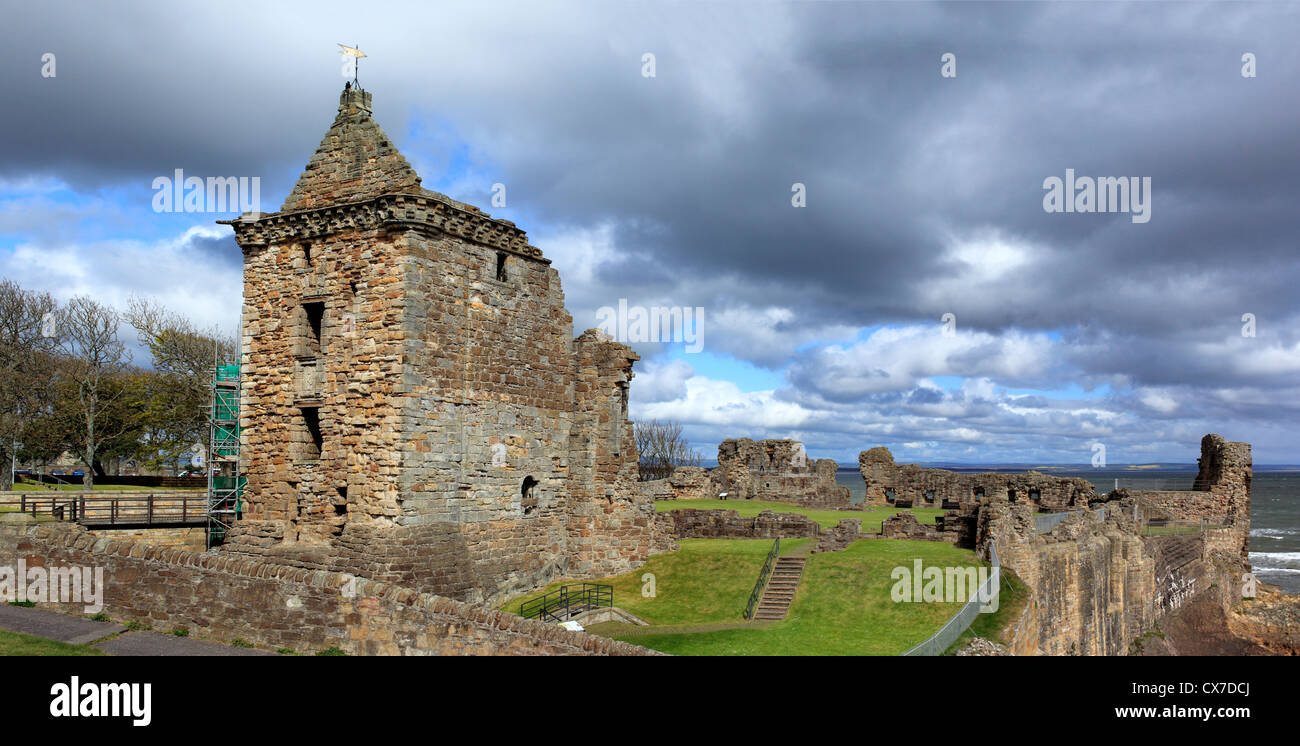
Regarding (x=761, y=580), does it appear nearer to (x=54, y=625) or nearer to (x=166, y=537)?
(x=54, y=625)

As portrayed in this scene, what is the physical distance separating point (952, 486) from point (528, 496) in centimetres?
2813

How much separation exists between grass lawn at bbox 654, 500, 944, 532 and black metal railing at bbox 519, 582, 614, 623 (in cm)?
1038

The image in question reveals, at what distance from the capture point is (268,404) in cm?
2041

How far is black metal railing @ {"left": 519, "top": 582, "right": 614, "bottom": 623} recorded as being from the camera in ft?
64.9

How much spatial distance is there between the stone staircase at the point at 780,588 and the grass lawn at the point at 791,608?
25cm

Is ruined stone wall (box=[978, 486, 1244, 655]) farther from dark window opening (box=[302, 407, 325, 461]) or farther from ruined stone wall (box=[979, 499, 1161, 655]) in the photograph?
dark window opening (box=[302, 407, 325, 461])

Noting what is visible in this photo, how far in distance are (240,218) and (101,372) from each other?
32.9 metres

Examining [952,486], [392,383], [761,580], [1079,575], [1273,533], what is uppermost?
[392,383]

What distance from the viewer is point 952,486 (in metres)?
42.9

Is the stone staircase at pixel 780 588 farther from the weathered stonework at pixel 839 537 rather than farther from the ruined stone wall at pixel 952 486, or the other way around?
the ruined stone wall at pixel 952 486

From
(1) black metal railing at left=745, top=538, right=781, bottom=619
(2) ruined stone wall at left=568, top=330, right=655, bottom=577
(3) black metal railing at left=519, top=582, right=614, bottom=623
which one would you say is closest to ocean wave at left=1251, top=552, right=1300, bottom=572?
(1) black metal railing at left=745, top=538, right=781, bottom=619

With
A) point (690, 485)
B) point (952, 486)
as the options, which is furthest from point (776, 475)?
point (952, 486)
